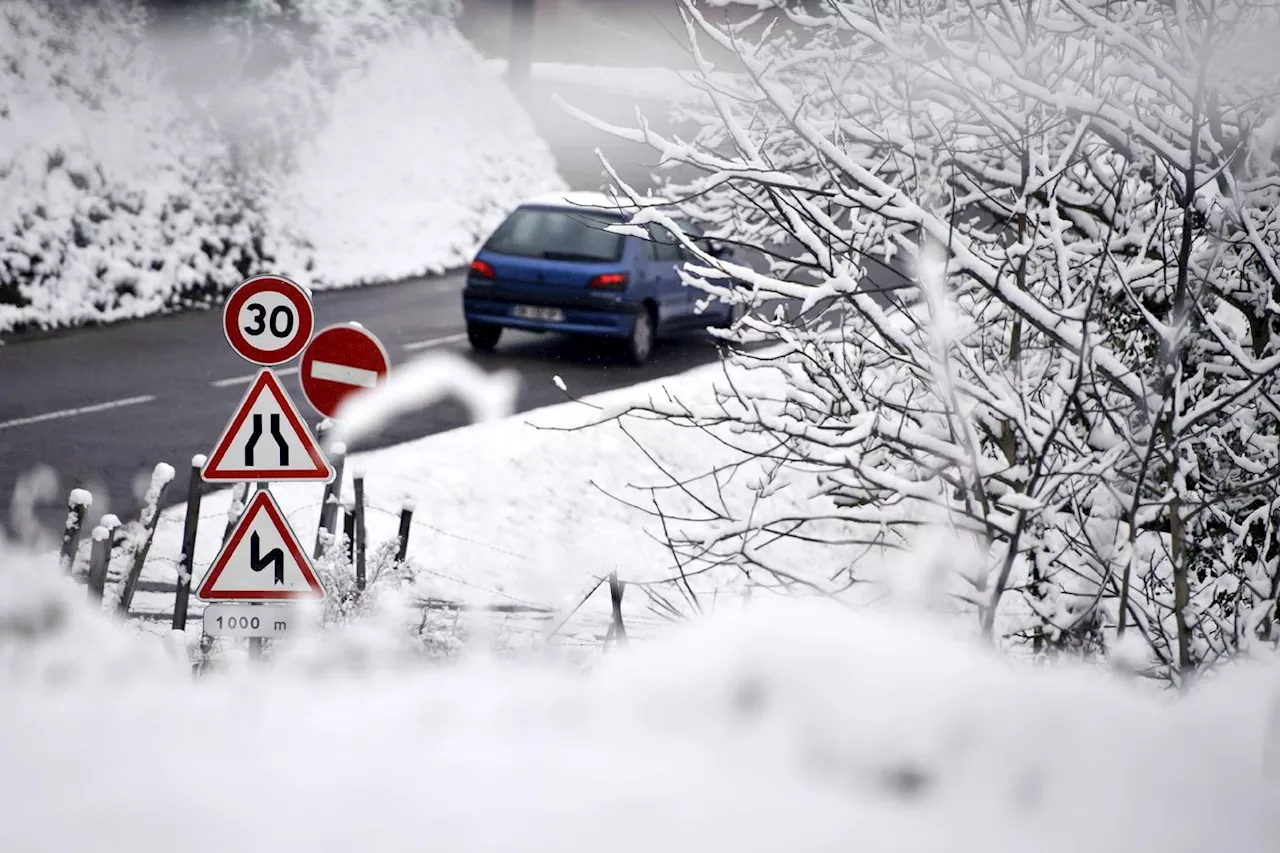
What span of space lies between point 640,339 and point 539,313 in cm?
114

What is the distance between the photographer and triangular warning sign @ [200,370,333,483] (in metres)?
5.85

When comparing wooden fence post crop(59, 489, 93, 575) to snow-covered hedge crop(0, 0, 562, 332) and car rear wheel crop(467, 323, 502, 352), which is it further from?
snow-covered hedge crop(0, 0, 562, 332)

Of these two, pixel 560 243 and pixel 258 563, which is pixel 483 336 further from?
pixel 258 563

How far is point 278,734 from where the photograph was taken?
193 inches

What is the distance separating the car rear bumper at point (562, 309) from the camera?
14719 millimetres

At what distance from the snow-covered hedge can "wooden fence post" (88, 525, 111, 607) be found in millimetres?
9513

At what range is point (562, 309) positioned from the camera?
14.7 meters

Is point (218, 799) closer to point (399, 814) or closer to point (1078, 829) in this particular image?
point (399, 814)

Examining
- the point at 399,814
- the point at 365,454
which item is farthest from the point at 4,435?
the point at 399,814

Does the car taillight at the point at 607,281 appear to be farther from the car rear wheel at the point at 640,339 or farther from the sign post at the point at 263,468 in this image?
the sign post at the point at 263,468

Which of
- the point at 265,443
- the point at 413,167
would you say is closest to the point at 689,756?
the point at 265,443

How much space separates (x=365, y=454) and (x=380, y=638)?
4690mm

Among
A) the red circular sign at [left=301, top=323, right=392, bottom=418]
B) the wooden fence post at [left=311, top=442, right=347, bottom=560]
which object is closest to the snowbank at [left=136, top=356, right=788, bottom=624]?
the wooden fence post at [left=311, top=442, right=347, bottom=560]

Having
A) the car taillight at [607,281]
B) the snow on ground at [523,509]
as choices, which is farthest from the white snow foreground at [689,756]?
the car taillight at [607,281]
